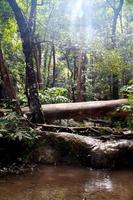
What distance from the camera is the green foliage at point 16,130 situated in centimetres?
947

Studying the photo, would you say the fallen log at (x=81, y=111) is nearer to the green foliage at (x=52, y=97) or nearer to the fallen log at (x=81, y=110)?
the fallen log at (x=81, y=110)

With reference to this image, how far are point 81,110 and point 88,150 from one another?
385 cm

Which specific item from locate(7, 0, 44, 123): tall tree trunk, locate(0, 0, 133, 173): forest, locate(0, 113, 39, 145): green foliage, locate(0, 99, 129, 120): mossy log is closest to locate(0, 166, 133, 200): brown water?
locate(0, 0, 133, 173): forest

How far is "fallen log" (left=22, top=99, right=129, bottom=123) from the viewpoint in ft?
43.9

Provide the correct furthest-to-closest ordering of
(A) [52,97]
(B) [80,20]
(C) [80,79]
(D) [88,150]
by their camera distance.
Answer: (B) [80,20]
(C) [80,79]
(A) [52,97]
(D) [88,150]

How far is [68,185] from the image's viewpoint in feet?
26.6

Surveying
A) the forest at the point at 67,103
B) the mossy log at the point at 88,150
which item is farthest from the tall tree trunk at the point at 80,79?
the mossy log at the point at 88,150

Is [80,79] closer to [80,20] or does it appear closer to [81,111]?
[80,20]

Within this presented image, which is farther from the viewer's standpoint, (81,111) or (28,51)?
(81,111)

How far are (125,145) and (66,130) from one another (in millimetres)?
2388

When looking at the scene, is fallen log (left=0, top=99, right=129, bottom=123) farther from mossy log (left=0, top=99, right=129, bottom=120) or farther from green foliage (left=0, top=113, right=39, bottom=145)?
green foliage (left=0, top=113, right=39, bottom=145)

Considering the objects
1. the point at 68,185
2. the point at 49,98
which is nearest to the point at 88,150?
the point at 68,185

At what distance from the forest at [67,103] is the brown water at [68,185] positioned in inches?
25.0

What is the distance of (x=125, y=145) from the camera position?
10.0 metres
